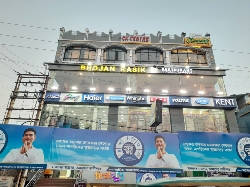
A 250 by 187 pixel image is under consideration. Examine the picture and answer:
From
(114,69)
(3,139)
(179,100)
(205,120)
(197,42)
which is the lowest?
(3,139)

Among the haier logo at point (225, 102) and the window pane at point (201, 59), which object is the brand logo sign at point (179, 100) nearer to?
the haier logo at point (225, 102)

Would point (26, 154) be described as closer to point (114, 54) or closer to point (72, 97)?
point (72, 97)

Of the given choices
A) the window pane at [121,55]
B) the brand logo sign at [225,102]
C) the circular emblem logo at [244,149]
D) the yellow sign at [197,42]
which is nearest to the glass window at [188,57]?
the yellow sign at [197,42]

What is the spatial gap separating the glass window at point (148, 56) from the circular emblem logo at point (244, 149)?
44.6 feet

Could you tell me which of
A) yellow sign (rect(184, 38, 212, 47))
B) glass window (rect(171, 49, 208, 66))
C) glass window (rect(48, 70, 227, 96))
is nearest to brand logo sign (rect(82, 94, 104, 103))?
glass window (rect(48, 70, 227, 96))

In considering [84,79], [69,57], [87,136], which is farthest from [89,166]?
[69,57]

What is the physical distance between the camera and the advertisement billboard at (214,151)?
12.7 metres

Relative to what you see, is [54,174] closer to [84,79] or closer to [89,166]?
[89,166]

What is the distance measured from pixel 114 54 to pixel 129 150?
1491 cm

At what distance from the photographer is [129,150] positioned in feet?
41.1

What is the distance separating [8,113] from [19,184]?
5.28 meters

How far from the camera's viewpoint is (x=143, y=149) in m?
12.7

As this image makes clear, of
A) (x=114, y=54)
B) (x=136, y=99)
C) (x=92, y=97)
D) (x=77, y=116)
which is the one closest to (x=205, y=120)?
(x=136, y=99)

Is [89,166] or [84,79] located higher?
[84,79]
